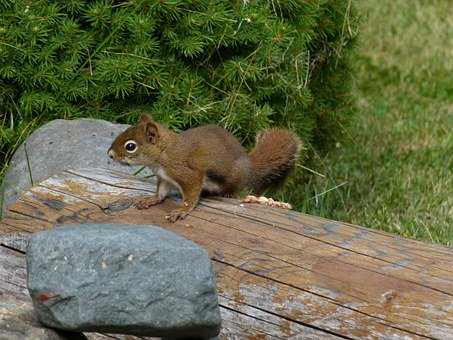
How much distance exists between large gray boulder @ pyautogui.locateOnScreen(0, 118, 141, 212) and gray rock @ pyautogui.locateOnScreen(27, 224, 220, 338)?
1631 millimetres

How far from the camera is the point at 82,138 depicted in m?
4.78

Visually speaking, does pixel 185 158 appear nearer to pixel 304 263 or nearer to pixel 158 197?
pixel 158 197

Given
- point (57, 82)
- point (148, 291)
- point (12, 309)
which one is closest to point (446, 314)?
point (148, 291)

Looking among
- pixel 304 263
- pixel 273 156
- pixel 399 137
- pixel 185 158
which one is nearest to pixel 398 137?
pixel 399 137

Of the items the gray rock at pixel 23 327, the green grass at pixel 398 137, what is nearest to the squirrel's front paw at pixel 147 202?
the gray rock at pixel 23 327

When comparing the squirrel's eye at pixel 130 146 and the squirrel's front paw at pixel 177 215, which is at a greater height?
the squirrel's eye at pixel 130 146

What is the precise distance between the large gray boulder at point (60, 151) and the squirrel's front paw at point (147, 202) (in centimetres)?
74

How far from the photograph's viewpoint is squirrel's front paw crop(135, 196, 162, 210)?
12.7 ft

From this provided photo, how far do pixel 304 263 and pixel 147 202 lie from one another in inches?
28.2

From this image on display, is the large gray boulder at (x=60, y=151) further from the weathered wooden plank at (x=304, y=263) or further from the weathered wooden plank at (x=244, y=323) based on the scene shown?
the weathered wooden plank at (x=244, y=323)

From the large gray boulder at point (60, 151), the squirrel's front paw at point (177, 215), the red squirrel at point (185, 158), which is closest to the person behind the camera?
the squirrel's front paw at point (177, 215)

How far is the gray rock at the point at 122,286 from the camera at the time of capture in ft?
9.92

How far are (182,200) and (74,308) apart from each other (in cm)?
100

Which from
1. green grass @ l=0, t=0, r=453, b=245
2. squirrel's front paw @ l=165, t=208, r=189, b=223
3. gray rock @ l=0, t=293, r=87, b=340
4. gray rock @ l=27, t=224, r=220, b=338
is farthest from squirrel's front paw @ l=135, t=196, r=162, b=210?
green grass @ l=0, t=0, r=453, b=245
